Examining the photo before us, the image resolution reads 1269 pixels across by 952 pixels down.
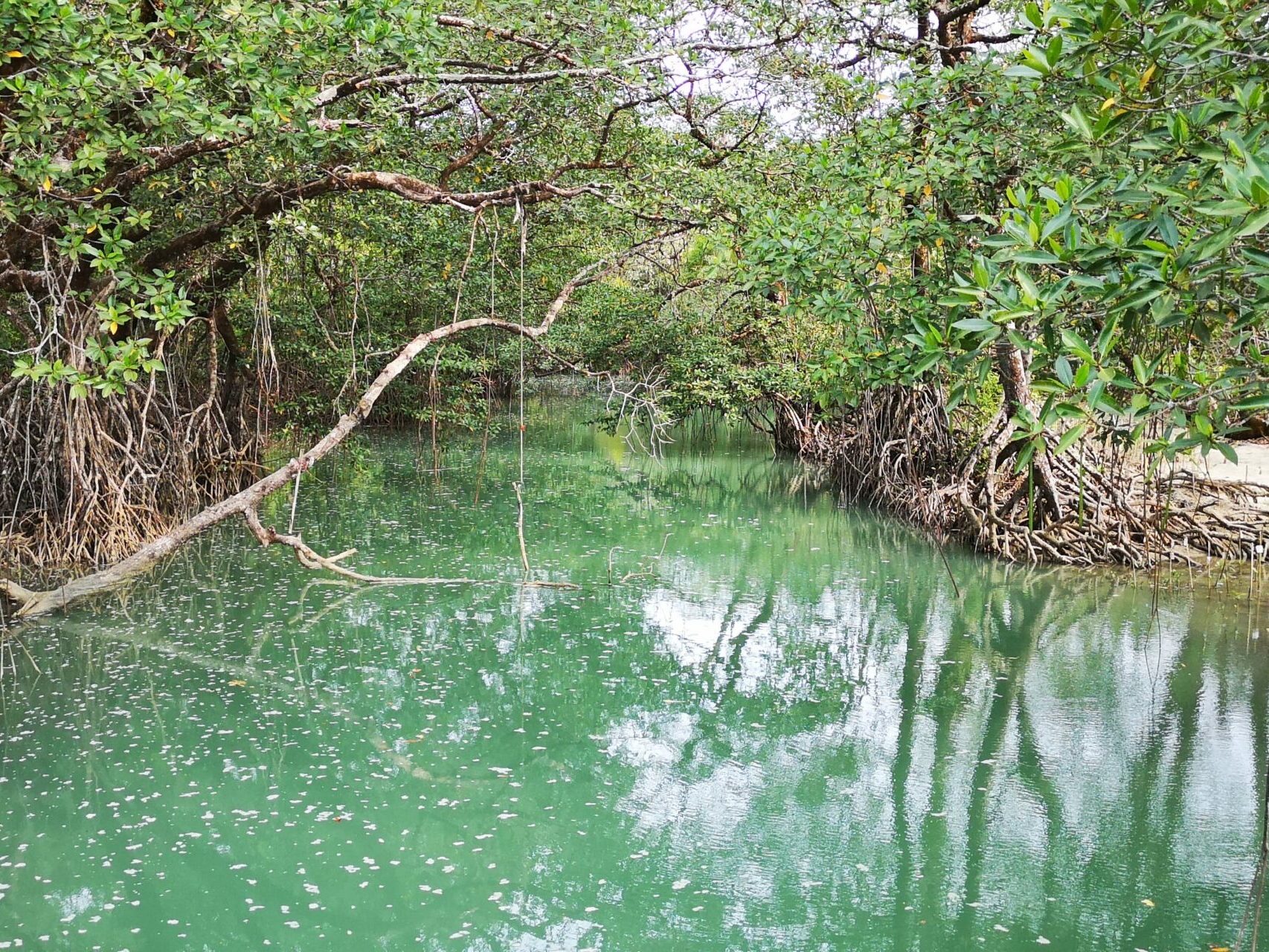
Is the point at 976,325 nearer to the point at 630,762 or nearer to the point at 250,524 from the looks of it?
the point at 630,762

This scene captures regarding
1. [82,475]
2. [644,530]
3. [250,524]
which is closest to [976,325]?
[250,524]

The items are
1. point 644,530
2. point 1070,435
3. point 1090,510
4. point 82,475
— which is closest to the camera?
point 1070,435

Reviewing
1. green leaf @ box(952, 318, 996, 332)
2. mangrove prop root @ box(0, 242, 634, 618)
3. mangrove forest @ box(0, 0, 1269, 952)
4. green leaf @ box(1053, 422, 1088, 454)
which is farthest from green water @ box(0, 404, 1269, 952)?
green leaf @ box(952, 318, 996, 332)

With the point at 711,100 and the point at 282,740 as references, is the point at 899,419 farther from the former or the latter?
the point at 282,740

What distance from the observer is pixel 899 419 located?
33.8ft

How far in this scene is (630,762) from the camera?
14.3 feet

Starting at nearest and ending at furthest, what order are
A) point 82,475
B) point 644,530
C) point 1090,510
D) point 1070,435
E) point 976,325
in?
point 1070,435, point 976,325, point 82,475, point 1090,510, point 644,530

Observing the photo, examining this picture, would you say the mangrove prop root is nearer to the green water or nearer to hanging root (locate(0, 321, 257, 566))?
the green water

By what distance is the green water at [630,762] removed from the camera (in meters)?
3.20

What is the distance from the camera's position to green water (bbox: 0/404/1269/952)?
3.20m

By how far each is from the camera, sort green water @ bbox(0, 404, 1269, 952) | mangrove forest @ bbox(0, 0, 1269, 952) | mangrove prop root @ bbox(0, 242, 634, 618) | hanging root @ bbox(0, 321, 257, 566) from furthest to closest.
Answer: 1. hanging root @ bbox(0, 321, 257, 566)
2. mangrove prop root @ bbox(0, 242, 634, 618)
3. green water @ bbox(0, 404, 1269, 952)
4. mangrove forest @ bbox(0, 0, 1269, 952)

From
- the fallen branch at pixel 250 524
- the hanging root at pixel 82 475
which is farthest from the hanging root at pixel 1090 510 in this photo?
the hanging root at pixel 82 475

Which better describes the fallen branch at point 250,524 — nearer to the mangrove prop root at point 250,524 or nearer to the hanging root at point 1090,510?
the mangrove prop root at point 250,524

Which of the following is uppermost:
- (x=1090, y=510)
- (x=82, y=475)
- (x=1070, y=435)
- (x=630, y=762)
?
(x=1070, y=435)
